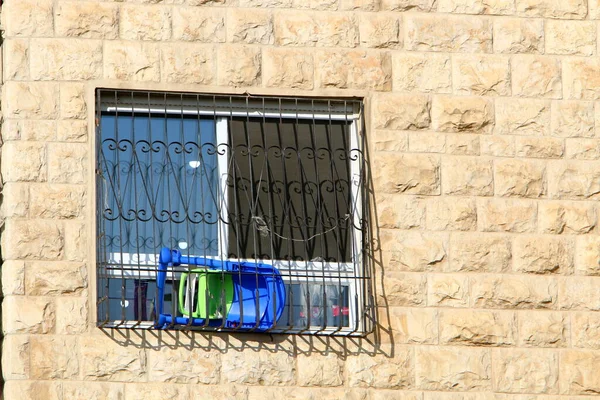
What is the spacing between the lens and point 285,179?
10078 millimetres

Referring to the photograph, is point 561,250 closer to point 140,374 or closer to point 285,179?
point 285,179

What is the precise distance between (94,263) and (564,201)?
3086 millimetres

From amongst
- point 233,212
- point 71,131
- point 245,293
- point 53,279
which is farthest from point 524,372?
point 71,131

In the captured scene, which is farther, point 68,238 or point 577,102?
point 577,102

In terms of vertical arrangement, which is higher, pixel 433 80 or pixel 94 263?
pixel 433 80

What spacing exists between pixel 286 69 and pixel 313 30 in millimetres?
331

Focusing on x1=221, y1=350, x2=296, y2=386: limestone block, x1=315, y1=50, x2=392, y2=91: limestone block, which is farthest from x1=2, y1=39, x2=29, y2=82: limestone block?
x1=221, y1=350, x2=296, y2=386: limestone block

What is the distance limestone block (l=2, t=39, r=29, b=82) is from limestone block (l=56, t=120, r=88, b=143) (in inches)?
15.7

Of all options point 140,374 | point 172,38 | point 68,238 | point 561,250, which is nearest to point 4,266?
point 68,238

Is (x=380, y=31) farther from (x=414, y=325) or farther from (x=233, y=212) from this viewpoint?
(x=414, y=325)

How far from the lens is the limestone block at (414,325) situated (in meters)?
9.72

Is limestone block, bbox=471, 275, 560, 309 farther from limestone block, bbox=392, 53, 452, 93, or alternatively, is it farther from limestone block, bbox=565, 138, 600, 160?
limestone block, bbox=392, 53, 452, 93

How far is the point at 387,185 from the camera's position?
32.7 ft

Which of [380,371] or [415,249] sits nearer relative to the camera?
[380,371]
